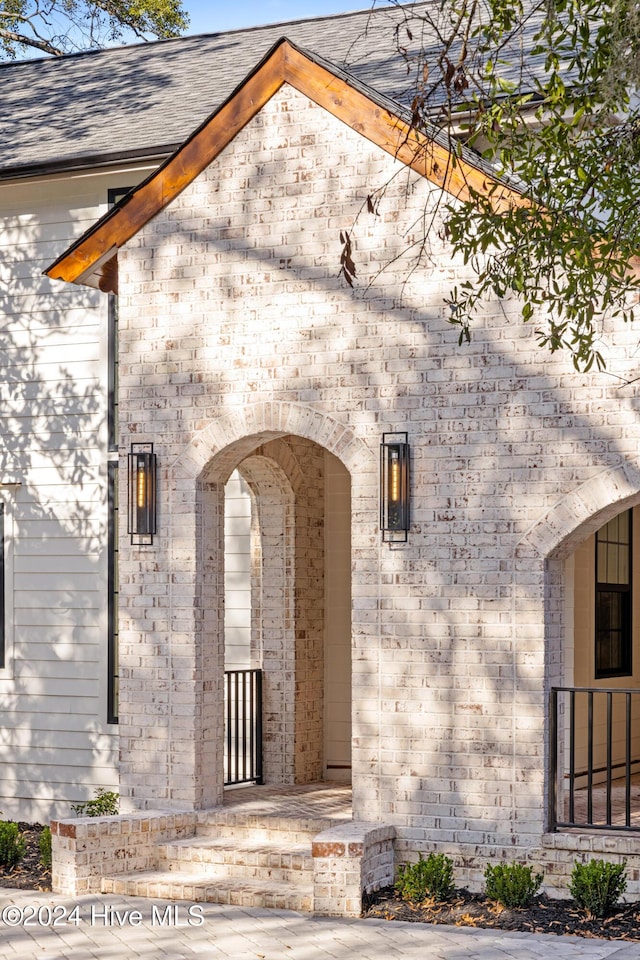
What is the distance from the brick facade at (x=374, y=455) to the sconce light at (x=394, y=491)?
0.09 meters

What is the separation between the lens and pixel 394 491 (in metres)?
9.66

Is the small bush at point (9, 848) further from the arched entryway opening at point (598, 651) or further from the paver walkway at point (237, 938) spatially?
the arched entryway opening at point (598, 651)

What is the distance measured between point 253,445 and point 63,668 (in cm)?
371

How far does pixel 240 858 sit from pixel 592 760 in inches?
126

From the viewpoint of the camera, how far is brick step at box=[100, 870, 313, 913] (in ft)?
29.6

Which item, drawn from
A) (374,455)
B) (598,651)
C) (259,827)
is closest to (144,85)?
(374,455)

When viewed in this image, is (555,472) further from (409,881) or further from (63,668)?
(63,668)

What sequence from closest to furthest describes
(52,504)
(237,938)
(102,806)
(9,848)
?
(237,938), (9,848), (102,806), (52,504)

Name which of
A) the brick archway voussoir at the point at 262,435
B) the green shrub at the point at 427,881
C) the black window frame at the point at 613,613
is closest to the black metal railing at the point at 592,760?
the black window frame at the point at 613,613

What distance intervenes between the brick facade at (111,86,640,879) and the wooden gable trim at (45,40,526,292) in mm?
113

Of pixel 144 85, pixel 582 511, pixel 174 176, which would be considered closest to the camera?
pixel 582 511

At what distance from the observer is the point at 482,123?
6.64 metres

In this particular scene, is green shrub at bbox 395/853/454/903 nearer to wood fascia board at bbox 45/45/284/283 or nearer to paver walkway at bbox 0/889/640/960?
paver walkway at bbox 0/889/640/960

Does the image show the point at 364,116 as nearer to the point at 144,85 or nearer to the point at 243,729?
the point at 243,729
